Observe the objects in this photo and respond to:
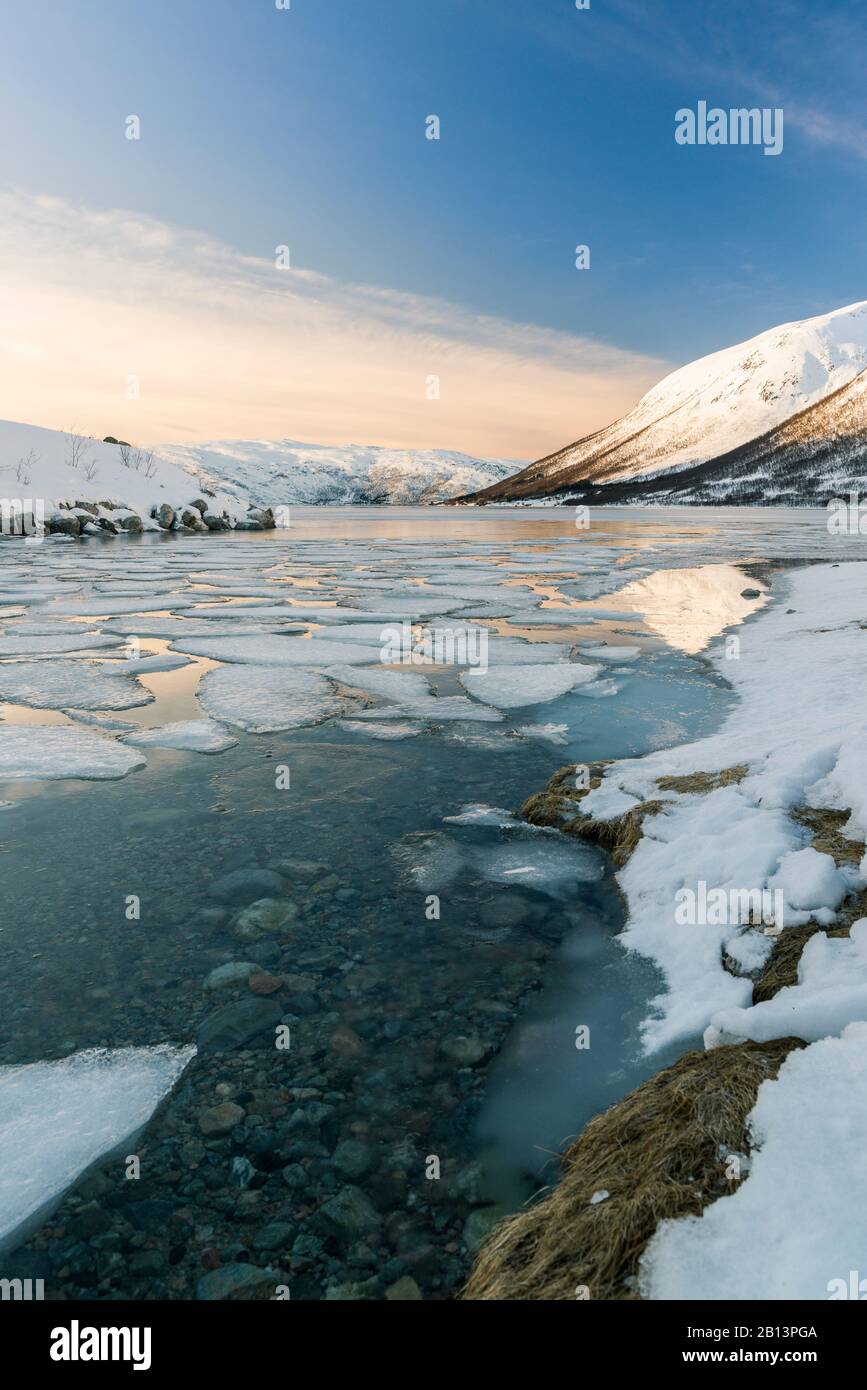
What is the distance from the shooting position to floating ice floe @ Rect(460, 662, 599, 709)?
7.04 m

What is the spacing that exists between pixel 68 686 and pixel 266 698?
2.07 metres

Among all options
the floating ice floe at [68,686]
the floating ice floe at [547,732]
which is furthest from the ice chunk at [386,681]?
Result: the floating ice floe at [68,686]

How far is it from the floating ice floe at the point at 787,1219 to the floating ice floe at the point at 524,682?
5100 millimetres

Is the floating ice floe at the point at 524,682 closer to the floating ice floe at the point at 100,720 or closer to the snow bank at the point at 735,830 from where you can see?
the snow bank at the point at 735,830

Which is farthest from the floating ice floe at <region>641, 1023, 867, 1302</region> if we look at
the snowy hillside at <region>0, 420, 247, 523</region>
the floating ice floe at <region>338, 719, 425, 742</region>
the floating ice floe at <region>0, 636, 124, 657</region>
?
the snowy hillside at <region>0, 420, 247, 523</region>

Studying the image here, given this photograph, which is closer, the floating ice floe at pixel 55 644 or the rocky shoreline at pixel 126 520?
the floating ice floe at pixel 55 644

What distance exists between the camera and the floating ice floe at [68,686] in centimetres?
666

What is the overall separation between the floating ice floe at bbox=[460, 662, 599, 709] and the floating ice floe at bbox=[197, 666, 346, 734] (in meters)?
1.46

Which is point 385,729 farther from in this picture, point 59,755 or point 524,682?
point 59,755

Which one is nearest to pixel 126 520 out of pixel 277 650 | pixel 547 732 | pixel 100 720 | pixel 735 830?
pixel 277 650

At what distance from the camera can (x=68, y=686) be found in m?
7.19

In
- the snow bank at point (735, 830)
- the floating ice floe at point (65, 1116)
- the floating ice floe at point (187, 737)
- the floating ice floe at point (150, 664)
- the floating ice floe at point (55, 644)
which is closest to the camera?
the floating ice floe at point (65, 1116)

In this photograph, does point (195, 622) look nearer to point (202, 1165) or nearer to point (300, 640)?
point (300, 640)
